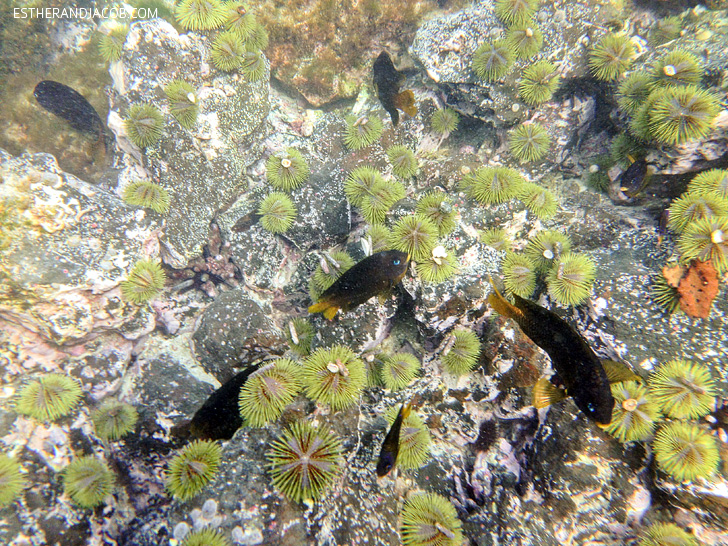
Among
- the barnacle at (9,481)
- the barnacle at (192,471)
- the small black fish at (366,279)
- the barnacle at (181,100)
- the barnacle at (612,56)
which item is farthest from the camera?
the barnacle at (181,100)

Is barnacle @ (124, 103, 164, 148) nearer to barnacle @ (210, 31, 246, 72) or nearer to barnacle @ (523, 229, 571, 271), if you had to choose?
barnacle @ (210, 31, 246, 72)

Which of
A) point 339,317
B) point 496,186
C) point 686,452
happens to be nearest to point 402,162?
point 496,186

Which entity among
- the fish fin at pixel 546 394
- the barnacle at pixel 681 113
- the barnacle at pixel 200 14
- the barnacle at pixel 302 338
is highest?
the barnacle at pixel 200 14

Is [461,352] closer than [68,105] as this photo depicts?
Yes

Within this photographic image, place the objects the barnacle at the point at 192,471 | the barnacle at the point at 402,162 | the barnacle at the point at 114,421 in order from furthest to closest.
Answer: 1. the barnacle at the point at 402,162
2. the barnacle at the point at 114,421
3. the barnacle at the point at 192,471

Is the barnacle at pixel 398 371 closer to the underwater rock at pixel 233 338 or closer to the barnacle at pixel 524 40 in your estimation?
the underwater rock at pixel 233 338

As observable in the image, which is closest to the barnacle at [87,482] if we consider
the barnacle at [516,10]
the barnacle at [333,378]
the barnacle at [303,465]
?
the barnacle at [303,465]

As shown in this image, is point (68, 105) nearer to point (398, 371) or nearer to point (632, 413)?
point (398, 371)
